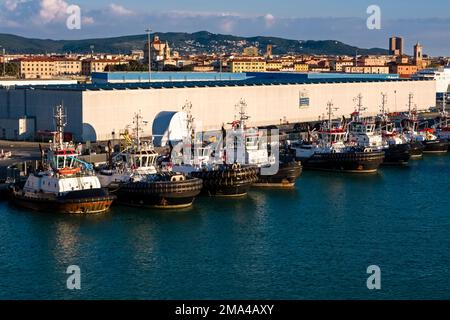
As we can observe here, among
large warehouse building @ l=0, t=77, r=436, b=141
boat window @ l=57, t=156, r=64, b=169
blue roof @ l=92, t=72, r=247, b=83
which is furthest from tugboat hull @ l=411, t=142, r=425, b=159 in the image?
blue roof @ l=92, t=72, r=247, b=83

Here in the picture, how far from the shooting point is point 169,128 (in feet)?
103

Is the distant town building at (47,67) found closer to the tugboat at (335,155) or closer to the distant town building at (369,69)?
the distant town building at (369,69)

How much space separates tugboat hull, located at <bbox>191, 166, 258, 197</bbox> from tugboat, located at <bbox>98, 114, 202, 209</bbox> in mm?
1128

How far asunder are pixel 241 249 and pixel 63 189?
19.5 feet

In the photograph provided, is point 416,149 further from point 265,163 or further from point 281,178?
point 281,178

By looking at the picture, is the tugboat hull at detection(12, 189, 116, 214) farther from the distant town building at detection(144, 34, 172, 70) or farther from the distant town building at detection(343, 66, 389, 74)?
the distant town building at detection(343, 66, 389, 74)

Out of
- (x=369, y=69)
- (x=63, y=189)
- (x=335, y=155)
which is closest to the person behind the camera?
(x=63, y=189)

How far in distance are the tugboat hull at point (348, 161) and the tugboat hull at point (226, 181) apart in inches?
270

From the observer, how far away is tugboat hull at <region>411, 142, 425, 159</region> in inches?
1349

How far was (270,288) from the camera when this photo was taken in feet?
46.1

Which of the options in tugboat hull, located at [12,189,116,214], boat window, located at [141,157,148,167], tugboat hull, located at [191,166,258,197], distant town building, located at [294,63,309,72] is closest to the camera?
tugboat hull, located at [12,189,116,214]

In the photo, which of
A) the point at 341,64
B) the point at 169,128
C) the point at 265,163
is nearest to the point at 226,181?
the point at 265,163

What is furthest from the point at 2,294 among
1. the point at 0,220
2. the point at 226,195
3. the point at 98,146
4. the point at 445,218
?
Answer: the point at 98,146
